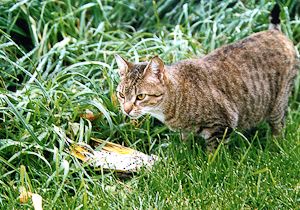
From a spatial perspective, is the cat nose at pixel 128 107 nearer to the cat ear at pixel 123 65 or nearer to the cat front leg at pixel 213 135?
the cat ear at pixel 123 65

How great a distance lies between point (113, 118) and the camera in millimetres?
5000

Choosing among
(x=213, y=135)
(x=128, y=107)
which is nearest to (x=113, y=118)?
(x=128, y=107)

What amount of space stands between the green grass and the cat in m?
0.14

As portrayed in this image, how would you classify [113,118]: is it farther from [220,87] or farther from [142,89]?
[220,87]

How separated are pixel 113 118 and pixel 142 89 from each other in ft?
1.54

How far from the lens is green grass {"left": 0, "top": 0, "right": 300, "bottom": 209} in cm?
425


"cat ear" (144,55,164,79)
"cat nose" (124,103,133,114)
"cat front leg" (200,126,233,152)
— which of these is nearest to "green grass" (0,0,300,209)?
"cat front leg" (200,126,233,152)

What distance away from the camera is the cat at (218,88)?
15.3 ft

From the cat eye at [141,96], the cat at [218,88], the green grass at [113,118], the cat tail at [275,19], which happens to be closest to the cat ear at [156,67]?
the cat at [218,88]

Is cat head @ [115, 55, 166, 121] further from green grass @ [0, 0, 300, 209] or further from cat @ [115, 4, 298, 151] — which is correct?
green grass @ [0, 0, 300, 209]

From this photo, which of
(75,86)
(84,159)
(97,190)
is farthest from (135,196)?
(75,86)

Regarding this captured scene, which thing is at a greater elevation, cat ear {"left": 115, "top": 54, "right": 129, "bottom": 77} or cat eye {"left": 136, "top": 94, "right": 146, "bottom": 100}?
cat ear {"left": 115, "top": 54, "right": 129, "bottom": 77}

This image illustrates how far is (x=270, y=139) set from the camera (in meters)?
5.05

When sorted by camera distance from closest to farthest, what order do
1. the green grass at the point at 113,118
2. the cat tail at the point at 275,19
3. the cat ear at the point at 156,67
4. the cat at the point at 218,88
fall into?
1. the green grass at the point at 113,118
2. the cat ear at the point at 156,67
3. the cat at the point at 218,88
4. the cat tail at the point at 275,19
